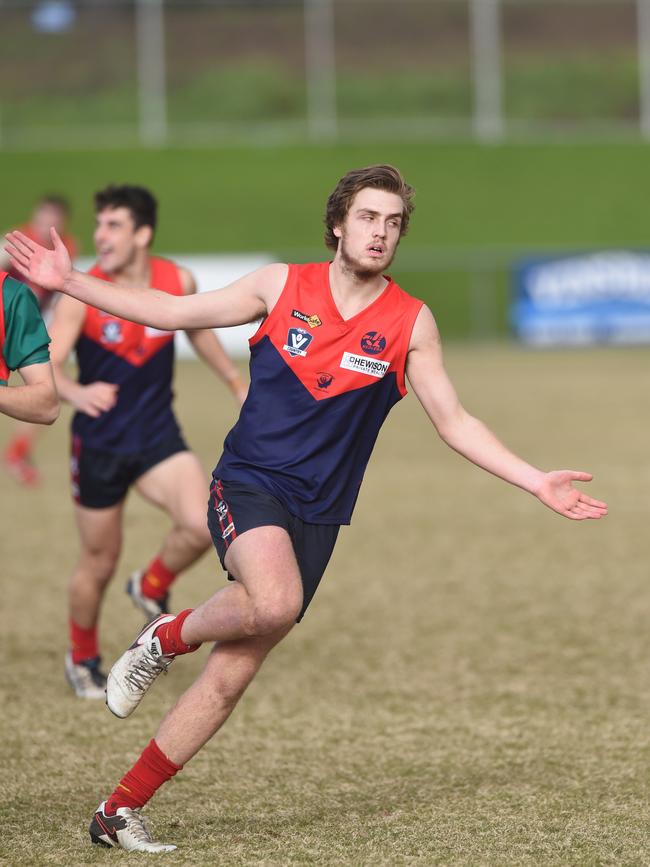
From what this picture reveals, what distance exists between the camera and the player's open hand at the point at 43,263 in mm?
4391

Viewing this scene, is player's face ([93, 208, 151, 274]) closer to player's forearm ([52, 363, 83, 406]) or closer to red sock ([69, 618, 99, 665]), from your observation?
player's forearm ([52, 363, 83, 406])

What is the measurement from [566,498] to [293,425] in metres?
0.87

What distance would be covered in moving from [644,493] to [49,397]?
8.23m

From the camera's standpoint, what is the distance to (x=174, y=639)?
4.46m

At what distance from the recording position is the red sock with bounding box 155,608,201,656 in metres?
4.46

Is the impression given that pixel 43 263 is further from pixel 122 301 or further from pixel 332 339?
pixel 332 339

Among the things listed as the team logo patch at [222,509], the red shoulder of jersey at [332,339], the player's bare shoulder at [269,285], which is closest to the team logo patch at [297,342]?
the red shoulder of jersey at [332,339]

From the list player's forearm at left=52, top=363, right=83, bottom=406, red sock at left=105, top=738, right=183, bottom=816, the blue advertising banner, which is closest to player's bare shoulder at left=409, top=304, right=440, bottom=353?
red sock at left=105, top=738, right=183, bottom=816

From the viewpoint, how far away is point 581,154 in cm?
3653

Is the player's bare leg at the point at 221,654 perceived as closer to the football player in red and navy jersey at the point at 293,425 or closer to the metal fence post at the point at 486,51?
the football player in red and navy jersey at the point at 293,425

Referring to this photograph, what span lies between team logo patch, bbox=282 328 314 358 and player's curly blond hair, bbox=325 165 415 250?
38cm

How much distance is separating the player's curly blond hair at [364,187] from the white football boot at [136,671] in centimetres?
137

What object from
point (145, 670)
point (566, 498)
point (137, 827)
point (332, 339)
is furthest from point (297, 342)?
point (137, 827)

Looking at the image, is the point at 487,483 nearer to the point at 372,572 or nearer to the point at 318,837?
the point at 372,572
